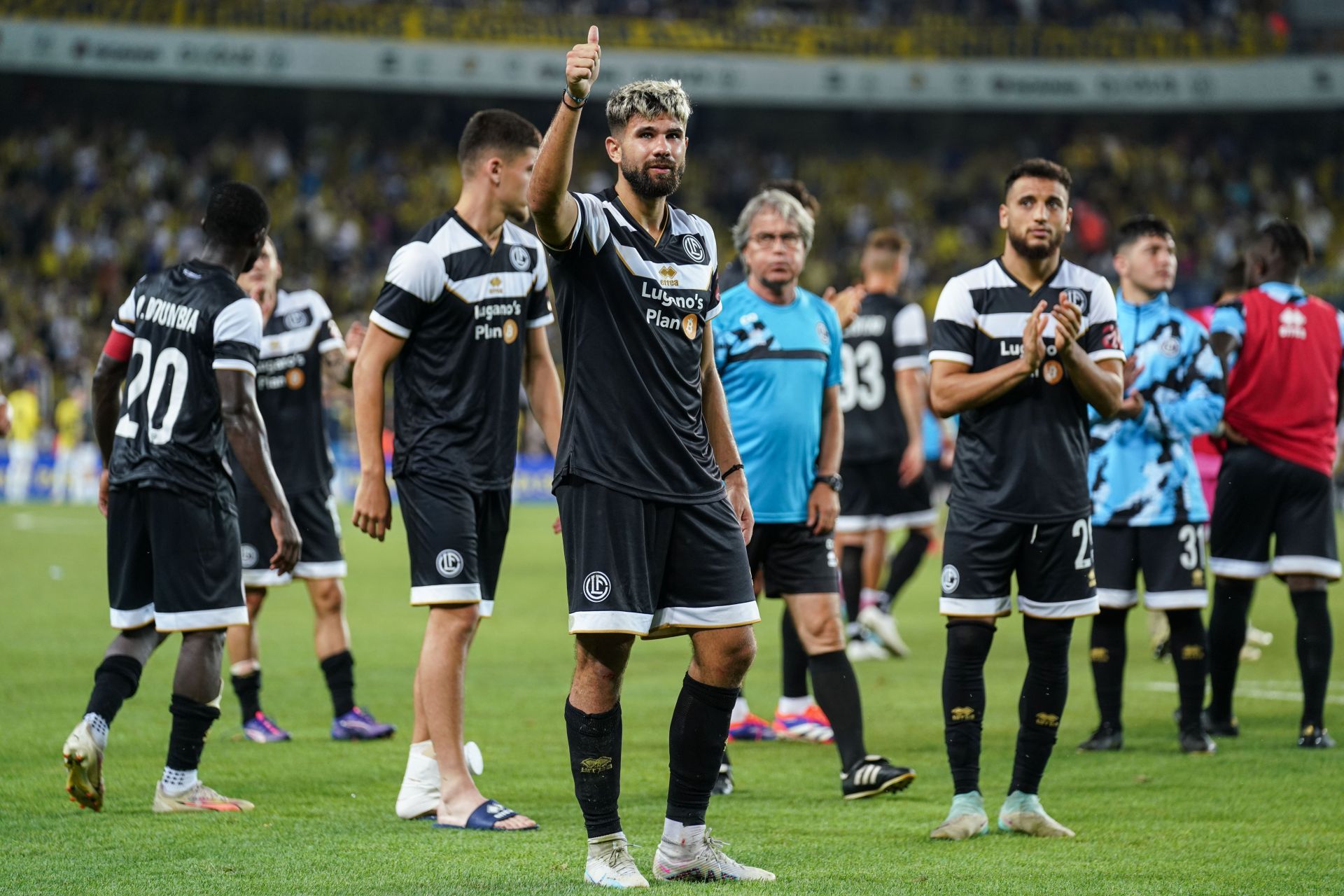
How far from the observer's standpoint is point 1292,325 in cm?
770

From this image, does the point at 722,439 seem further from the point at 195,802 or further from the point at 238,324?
the point at 195,802

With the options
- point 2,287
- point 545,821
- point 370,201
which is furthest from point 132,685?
point 370,201

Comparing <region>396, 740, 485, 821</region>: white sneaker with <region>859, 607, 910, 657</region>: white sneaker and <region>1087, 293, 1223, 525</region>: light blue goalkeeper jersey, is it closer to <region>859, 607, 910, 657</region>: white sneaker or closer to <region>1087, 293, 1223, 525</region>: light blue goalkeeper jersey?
<region>1087, 293, 1223, 525</region>: light blue goalkeeper jersey

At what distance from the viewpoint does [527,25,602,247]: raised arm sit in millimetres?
4117

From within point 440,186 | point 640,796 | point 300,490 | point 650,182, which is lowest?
point 640,796

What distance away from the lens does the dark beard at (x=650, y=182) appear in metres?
4.60

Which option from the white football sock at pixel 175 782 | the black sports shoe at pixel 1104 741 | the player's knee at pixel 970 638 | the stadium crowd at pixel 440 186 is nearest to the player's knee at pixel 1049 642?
the player's knee at pixel 970 638

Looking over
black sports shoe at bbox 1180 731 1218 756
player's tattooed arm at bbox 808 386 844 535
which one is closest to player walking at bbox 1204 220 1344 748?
black sports shoe at bbox 1180 731 1218 756

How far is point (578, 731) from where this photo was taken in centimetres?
462

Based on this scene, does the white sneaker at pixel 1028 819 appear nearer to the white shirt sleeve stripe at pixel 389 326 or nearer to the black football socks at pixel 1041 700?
the black football socks at pixel 1041 700

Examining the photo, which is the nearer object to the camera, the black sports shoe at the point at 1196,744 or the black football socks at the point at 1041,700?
the black football socks at the point at 1041,700

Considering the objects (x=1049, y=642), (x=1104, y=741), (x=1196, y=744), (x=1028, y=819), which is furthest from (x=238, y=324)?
(x=1196, y=744)

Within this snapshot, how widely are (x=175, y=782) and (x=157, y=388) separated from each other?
1488mm

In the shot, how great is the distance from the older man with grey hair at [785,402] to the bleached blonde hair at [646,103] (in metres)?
2.15
